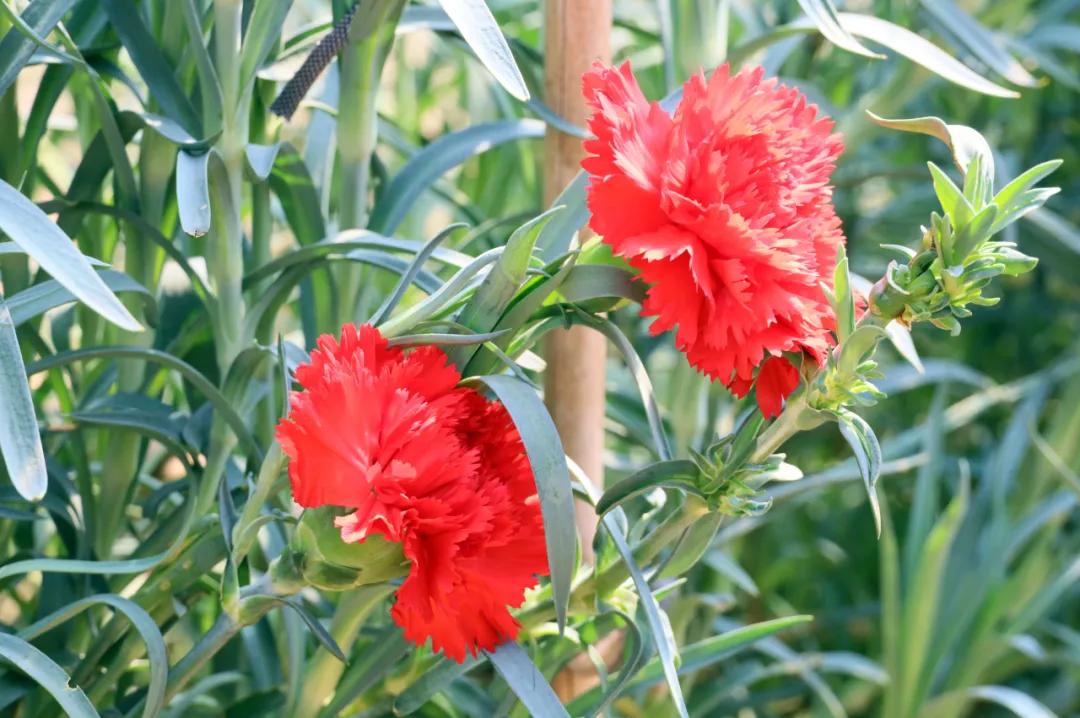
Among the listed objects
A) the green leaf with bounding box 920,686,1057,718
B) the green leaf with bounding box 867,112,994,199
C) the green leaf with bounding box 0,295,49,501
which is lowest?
the green leaf with bounding box 920,686,1057,718

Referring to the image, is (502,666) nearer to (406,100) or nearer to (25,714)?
→ (25,714)

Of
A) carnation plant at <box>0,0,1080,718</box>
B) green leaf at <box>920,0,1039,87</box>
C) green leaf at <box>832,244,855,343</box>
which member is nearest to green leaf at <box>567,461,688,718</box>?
carnation plant at <box>0,0,1080,718</box>

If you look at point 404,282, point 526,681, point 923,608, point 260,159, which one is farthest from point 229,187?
point 923,608

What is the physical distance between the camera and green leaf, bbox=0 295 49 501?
0.36 meters

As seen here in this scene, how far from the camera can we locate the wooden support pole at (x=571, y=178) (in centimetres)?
58

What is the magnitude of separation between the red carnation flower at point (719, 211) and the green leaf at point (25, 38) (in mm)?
211

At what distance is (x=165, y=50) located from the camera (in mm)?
567

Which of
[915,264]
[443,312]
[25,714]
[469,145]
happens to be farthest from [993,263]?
[25,714]

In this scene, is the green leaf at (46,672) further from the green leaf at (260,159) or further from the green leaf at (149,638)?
the green leaf at (260,159)

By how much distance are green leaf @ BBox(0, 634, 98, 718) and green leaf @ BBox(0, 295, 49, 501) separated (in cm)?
8

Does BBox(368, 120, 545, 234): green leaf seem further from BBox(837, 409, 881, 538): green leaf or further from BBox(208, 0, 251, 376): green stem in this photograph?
BBox(837, 409, 881, 538): green leaf

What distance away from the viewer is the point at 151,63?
1.78 feet

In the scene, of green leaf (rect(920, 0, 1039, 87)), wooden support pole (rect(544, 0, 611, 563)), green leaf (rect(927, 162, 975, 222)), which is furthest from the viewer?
green leaf (rect(920, 0, 1039, 87))

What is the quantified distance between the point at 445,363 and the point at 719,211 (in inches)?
4.1
